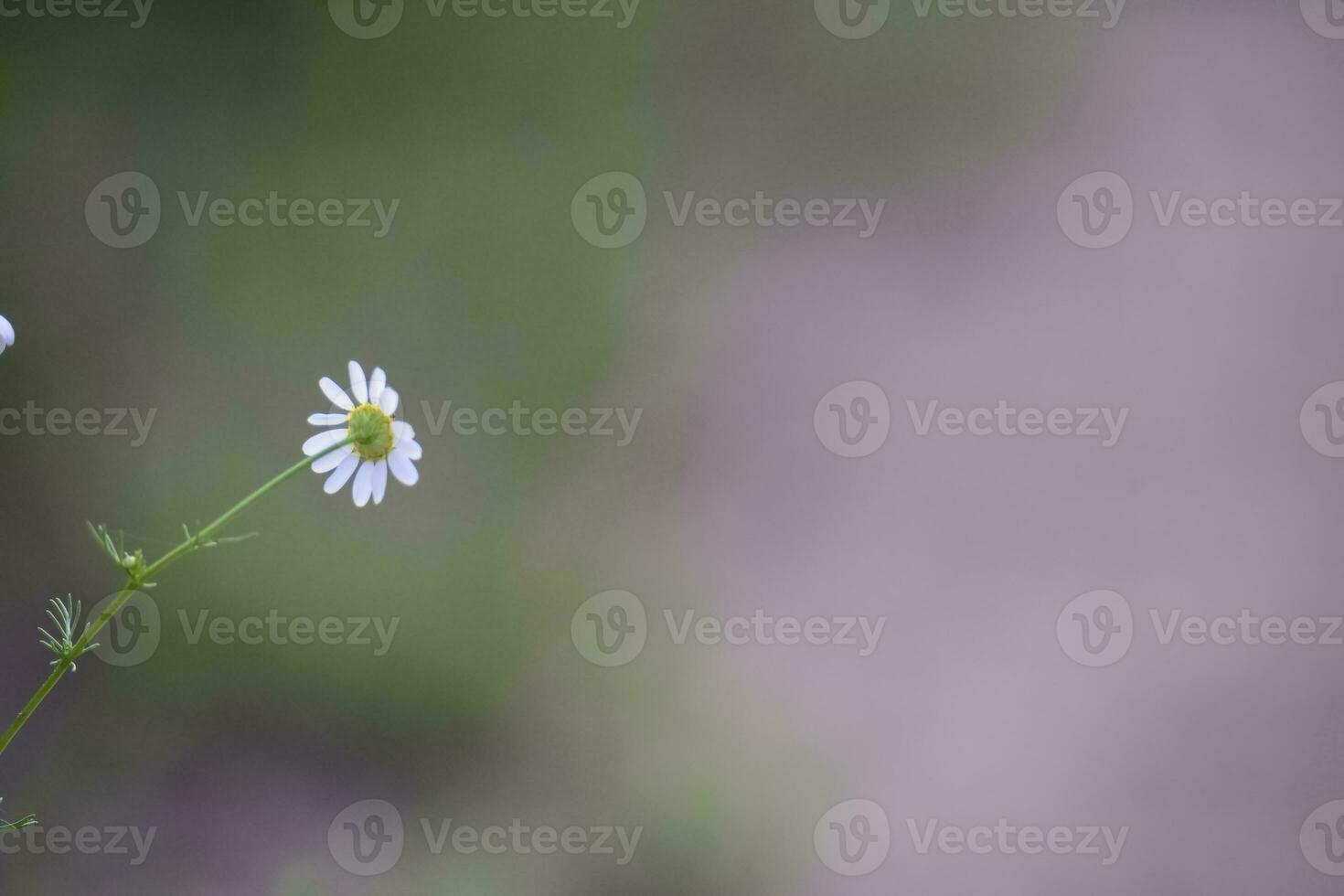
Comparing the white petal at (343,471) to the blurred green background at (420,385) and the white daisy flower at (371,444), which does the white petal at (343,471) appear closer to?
the white daisy flower at (371,444)

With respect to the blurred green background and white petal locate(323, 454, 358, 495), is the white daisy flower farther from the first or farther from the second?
the blurred green background

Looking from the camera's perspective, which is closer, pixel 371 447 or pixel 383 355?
pixel 371 447

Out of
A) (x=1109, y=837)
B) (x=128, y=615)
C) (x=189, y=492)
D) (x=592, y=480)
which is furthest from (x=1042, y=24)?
(x=128, y=615)

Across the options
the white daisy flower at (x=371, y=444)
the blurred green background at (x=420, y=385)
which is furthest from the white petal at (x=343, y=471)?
the blurred green background at (x=420, y=385)

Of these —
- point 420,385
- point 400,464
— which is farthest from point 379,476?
point 420,385

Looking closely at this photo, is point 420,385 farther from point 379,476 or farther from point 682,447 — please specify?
point 379,476

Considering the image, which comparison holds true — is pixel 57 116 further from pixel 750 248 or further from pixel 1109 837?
pixel 1109 837

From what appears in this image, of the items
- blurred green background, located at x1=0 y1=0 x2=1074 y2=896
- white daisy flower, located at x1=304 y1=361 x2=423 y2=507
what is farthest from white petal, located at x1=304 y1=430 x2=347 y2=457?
blurred green background, located at x1=0 y1=0 x2=1074 y2=896
